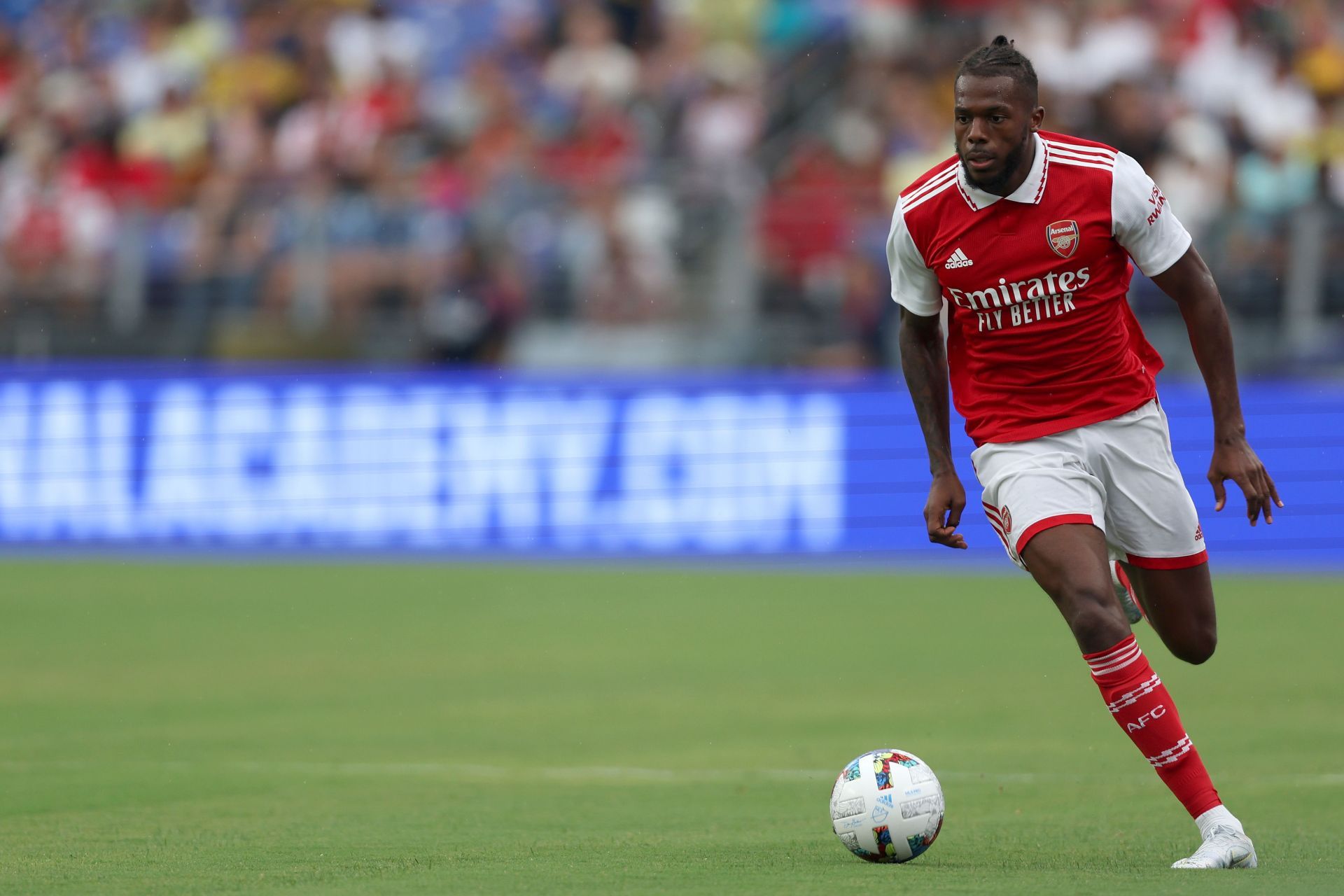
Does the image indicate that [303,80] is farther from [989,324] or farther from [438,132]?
[989,324]

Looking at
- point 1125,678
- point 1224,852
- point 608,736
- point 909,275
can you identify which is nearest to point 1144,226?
point 909,275

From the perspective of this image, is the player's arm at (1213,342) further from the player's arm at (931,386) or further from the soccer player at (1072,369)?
the player's arm at (931,386)

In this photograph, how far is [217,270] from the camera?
18078 millimetres

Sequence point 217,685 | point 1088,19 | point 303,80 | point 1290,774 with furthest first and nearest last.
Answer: point 303,80, point 1088,19, point 217,685, point 1290,774

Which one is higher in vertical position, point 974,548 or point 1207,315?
point 1207,315

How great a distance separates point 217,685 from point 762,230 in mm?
8284

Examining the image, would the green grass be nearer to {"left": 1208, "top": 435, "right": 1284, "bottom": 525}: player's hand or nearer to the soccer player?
the soccer player

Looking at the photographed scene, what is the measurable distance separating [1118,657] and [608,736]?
10.9 ft

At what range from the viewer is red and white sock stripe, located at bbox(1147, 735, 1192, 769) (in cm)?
557

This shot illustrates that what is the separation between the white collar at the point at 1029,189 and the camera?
5.95m

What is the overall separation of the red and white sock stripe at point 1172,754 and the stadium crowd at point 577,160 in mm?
10855

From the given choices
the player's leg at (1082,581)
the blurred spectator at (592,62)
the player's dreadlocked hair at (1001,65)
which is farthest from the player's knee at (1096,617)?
the blurred spectator at (592,62)

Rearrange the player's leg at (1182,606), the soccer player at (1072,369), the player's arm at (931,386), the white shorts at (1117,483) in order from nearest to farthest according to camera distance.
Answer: the soccer player at (1072,369)
the white shorts at (1117,483)
the player's leg at (1182,606)
the player's arm at (931,386)

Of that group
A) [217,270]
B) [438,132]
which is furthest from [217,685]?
[438,132]
